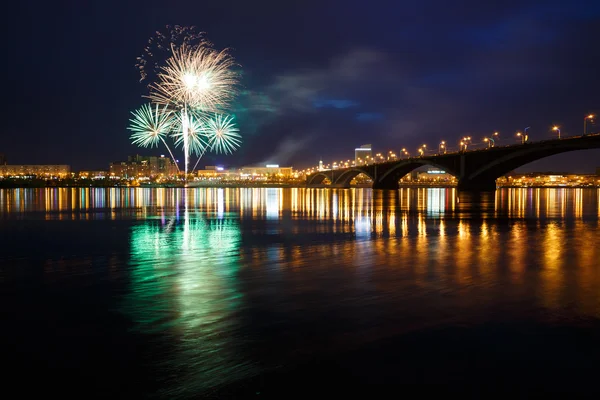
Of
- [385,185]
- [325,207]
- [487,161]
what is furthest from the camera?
[385,185]

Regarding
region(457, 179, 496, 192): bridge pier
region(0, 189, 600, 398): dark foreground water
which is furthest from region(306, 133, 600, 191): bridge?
region(0, 189, 600, 398): dark foreground water

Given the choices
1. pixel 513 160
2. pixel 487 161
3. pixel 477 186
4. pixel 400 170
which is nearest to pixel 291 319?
pixel 513 160

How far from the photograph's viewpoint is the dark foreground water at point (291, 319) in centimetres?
689

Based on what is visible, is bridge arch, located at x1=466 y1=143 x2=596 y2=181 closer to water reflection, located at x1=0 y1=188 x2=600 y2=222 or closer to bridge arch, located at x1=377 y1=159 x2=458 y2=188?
water reflection, located at x1=0 y1=188 x2=600 y2=222

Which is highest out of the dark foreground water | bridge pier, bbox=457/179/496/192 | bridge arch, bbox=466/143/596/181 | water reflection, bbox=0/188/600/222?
bridge arch, bbox=466/143/596/181

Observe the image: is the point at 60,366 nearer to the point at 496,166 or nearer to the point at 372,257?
the point at 372,257

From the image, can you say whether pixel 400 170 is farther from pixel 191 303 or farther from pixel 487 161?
pixel 191 303

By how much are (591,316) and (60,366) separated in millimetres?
9347

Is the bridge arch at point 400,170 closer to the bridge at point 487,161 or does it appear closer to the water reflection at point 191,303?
the bridge at point 487,161

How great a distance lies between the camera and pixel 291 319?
9.52m

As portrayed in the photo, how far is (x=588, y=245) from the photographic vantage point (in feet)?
69.8

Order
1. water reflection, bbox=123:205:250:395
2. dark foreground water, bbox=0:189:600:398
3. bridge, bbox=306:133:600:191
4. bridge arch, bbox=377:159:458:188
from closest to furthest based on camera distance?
dark foreground water, bbox=0:189:600:398
water reflection, bbox=123:205:250:395
bridge, bbox=306:133:600:191
bridge arch, bbox=377:159:458:188

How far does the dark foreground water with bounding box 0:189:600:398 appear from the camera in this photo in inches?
271

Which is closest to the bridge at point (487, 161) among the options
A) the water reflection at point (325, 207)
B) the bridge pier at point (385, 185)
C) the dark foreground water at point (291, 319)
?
the bridge pier at point (385, 185)
